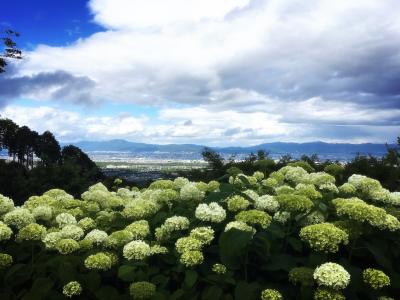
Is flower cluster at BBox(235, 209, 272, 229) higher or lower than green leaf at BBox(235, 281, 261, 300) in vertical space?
higher

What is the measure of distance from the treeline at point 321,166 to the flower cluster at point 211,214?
3348 millimetres

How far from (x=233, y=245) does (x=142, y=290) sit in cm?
76

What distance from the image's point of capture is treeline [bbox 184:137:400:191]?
8.81 meters

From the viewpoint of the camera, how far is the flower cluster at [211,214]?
4.11 meters

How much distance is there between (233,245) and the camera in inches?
134

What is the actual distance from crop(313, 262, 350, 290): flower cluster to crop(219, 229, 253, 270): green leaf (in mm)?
565

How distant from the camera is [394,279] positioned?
365 centimetres

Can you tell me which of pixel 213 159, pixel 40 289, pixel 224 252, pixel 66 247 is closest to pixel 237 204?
pixel 224 252

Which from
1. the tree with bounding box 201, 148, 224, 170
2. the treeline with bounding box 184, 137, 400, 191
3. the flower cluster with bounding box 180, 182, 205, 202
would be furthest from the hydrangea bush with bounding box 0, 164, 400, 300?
the tree with bounding box 201, 148, 224, 170

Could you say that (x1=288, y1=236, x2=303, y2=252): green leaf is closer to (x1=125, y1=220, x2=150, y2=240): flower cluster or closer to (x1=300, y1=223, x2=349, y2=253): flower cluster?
(x1=300, y1=223, x2=349, y2=253): flower cluster

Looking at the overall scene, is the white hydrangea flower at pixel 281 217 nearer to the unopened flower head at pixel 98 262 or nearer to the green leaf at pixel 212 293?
the green leaf at pixel 212 293

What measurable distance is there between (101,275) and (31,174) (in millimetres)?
10079

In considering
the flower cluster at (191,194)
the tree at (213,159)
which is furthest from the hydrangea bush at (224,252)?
the tree at (213,159)

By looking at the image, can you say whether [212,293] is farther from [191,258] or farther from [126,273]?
[126,273]
